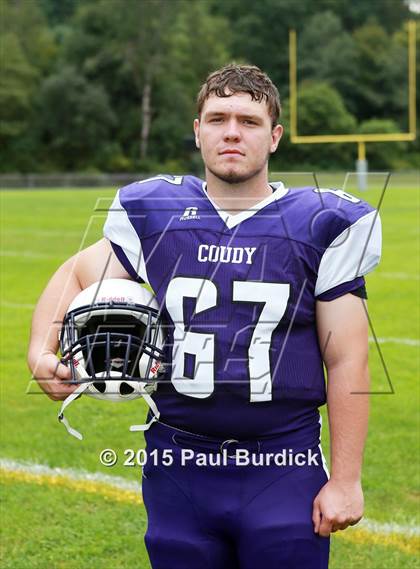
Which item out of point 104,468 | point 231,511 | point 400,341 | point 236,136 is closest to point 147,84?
point 400,341

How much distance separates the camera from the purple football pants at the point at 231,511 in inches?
65.6

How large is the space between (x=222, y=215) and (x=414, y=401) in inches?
116

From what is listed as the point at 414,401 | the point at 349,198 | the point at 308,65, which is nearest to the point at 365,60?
the point at 308,65

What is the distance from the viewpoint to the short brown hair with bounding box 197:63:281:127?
5.50 feet

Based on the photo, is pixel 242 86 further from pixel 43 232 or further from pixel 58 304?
pixel 43 232

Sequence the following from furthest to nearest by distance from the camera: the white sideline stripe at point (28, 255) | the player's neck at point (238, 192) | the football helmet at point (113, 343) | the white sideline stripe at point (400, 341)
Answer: the white sideline stripe at point (28, 255)
the white sideline stripe at point (400, 341)
the player's neck at point (238, 192)
the football helmet at point (113, 343)

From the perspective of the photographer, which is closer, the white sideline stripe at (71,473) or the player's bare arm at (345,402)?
the player's bare arm at (345,402)

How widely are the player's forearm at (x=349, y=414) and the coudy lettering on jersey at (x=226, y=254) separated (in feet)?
0.89

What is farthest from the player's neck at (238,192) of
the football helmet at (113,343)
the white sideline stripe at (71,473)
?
the white sideline stripe at (71,473)

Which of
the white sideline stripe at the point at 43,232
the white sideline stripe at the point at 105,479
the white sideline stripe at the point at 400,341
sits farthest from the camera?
the white sideline stripe at the point at 43,232

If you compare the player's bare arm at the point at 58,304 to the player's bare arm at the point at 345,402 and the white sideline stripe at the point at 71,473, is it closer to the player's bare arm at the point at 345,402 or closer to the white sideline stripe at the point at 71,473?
the player's bare arm at the point at 345,402

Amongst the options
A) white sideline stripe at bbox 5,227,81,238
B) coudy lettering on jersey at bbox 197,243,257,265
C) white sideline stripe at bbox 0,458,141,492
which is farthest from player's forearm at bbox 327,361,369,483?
white sideline stripe at bbox 5,227,81,238

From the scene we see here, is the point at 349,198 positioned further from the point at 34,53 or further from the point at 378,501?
the point at 34,53

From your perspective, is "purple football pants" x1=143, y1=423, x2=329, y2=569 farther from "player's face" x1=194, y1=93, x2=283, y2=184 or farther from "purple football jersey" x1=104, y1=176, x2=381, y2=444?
"player's face" x1=194, y1=93, x2=283, y2=184
